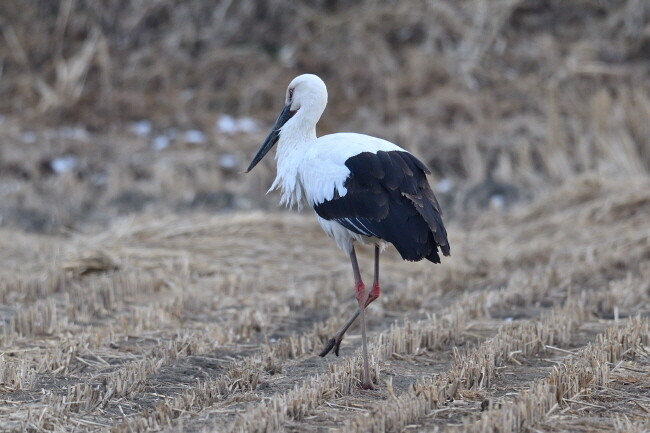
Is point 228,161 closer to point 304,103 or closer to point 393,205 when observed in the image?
point 304,103

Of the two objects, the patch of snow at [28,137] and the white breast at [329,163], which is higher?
the patch of snow at [28,137]

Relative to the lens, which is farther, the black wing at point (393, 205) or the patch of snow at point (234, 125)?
the patch of snow at point (234, 125)

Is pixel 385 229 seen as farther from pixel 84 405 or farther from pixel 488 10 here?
pixel 488 10

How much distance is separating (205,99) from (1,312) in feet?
31.5

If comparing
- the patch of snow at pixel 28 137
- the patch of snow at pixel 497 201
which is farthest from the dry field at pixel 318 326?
the patch of snow at pixel 28 137

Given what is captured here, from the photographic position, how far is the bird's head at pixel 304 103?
6.65m

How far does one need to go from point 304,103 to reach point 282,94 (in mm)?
9889

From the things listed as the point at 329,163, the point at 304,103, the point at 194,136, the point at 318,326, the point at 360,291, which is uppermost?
the point at 194,136

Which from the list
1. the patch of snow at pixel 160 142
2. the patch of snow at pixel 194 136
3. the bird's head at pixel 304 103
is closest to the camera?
the bird's head at pixel 304 103

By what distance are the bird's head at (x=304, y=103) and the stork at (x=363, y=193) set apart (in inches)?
0.4

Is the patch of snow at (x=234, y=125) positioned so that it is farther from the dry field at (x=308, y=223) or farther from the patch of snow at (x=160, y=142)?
the patch of snow at (x=160, y=142)

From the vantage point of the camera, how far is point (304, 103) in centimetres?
670

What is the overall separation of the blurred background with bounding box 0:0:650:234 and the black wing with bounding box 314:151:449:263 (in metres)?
6.15

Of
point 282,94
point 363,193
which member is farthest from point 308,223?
point 282,94
